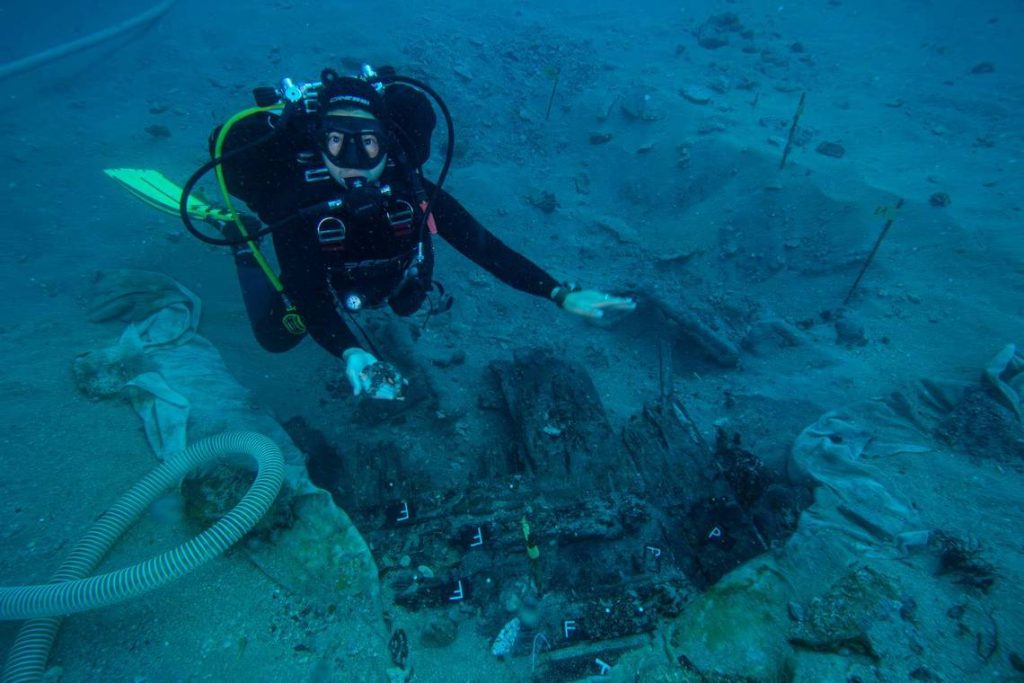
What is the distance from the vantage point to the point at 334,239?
3.01m

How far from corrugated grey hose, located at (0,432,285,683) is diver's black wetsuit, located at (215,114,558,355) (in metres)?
0.89

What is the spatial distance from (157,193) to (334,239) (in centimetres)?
491

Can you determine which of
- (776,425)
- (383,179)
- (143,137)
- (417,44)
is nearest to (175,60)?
(143,137)

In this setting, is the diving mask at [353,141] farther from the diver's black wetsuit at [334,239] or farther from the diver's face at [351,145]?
the diver's black wetsuit at [334,239]

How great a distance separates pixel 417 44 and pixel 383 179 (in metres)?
11.1

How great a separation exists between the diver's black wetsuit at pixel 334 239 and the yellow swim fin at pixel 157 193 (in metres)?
2.58

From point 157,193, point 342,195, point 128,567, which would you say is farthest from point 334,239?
point 157,193

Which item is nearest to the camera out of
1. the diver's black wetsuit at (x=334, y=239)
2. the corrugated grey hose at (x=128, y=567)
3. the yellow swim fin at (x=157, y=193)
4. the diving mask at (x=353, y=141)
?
the corrugated grey hose at (x=128, y=567)

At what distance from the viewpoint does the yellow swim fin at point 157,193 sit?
17.8 ft

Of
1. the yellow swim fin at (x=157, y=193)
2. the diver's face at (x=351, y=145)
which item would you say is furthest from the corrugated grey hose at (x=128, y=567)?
the yellow swim fin at (x=157, y=193)

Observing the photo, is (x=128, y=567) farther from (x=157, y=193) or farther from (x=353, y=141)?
(x=157, y=193)

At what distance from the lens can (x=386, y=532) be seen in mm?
2842

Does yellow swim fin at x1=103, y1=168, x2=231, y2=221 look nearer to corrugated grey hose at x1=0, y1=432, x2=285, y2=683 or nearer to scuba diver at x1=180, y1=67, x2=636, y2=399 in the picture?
scuba diver at x1=180, y1=67, x2=636, y2=399

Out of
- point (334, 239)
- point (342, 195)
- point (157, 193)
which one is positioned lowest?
point (157, 193)
